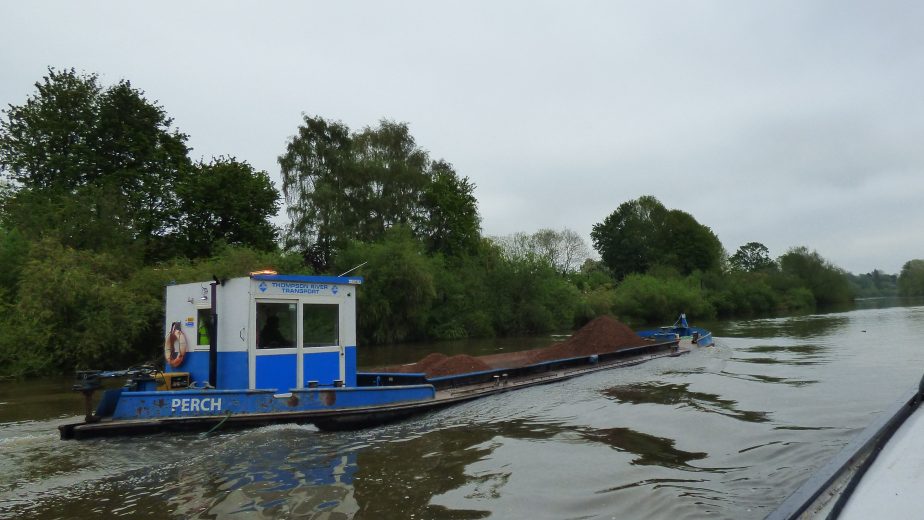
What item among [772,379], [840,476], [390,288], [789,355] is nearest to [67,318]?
[390,288]

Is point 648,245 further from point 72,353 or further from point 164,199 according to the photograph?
point 72,353

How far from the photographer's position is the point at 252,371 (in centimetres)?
929

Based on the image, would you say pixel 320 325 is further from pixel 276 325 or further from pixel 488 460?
pixel 488 460

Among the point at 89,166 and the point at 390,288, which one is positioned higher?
the point at 89,166

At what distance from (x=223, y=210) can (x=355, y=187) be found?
28.3ft

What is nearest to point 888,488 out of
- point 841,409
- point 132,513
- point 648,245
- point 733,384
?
point 132,513

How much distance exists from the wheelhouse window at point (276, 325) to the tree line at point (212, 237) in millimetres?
13769

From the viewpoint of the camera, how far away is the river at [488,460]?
6.04 m

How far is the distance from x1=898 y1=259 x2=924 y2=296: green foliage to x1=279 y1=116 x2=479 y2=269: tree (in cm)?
7919

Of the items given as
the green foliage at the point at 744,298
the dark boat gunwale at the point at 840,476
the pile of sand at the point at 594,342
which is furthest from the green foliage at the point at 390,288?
the green foliage at the point at 744,298

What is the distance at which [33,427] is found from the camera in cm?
1050

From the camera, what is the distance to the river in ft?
19.8

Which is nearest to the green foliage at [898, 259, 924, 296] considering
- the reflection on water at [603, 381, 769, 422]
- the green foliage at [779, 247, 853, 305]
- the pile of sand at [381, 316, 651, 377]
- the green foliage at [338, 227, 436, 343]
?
the green foliage at [779, 247, 853, 305]

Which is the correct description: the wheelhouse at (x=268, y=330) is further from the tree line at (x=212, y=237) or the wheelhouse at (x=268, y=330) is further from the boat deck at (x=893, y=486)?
the tree line at (x=212, y=237)
